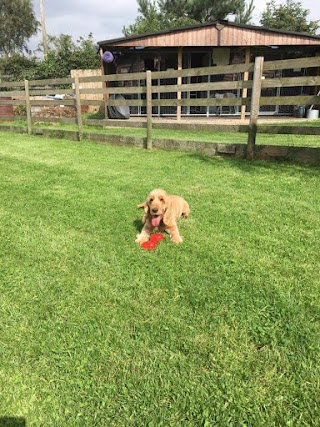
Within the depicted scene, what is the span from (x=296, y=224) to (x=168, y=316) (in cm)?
195

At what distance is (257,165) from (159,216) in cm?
338

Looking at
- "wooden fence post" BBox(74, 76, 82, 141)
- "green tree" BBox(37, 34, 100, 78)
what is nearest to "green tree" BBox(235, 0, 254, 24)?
"green tree" BBox(37, 34, 100, 78)

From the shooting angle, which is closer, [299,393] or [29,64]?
[299,393]

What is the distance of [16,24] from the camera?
46.8m

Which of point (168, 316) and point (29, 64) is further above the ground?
point (29, 64)

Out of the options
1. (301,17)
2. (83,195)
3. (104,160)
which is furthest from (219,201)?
(301,17)

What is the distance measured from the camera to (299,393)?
1532 millimetres

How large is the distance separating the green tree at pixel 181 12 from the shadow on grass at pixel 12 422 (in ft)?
118

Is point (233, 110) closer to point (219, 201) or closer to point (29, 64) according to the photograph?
point (219, 201)

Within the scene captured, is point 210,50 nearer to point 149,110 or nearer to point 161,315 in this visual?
point 149,110

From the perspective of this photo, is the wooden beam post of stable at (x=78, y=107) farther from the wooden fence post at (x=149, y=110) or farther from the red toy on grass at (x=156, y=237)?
the red toy on grass at (x=156, y=237)

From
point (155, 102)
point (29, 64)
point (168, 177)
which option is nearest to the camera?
point (168, 177)

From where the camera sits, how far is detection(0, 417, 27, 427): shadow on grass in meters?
1.43

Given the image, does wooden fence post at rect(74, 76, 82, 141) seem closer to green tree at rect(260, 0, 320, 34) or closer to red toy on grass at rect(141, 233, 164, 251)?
red toy on grass at rect(141, 233, 164, 251)
